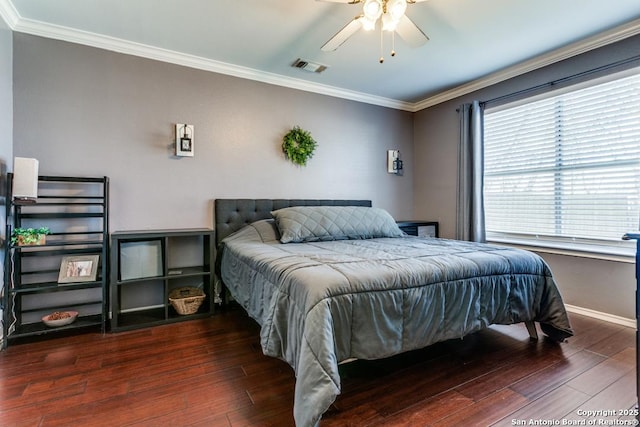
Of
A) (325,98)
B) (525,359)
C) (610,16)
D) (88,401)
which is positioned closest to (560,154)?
(610,16)

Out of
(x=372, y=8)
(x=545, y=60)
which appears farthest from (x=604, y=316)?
(x=372, y=8)

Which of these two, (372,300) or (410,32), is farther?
(410,32)

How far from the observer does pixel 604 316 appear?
2.74 meters

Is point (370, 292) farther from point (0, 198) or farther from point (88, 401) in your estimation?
point (0, 198)

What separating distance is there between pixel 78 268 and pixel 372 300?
2.43 metres

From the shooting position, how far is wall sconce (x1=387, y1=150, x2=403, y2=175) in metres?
4.38

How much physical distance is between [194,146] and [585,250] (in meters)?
3.82

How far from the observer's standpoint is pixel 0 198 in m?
2.27

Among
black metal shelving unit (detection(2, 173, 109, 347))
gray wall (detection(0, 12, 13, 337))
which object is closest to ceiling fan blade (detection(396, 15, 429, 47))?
black metal shelving unit (detection(2, 173, 109, 347))

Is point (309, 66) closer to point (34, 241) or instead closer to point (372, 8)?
point (372, 8)

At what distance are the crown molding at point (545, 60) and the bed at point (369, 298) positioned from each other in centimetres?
206

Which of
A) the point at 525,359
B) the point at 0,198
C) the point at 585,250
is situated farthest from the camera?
the point at 585,250


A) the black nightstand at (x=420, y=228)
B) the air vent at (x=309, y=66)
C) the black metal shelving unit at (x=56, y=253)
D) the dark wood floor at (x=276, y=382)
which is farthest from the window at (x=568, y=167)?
the black metal shelving unit at (x=56, y=253)

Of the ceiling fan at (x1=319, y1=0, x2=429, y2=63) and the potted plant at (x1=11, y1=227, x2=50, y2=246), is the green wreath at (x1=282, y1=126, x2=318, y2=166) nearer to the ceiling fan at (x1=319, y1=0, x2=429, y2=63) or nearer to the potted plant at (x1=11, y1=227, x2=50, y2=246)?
the ceiling fan at (x1=319, y1=0, x2=429, y2=63)
